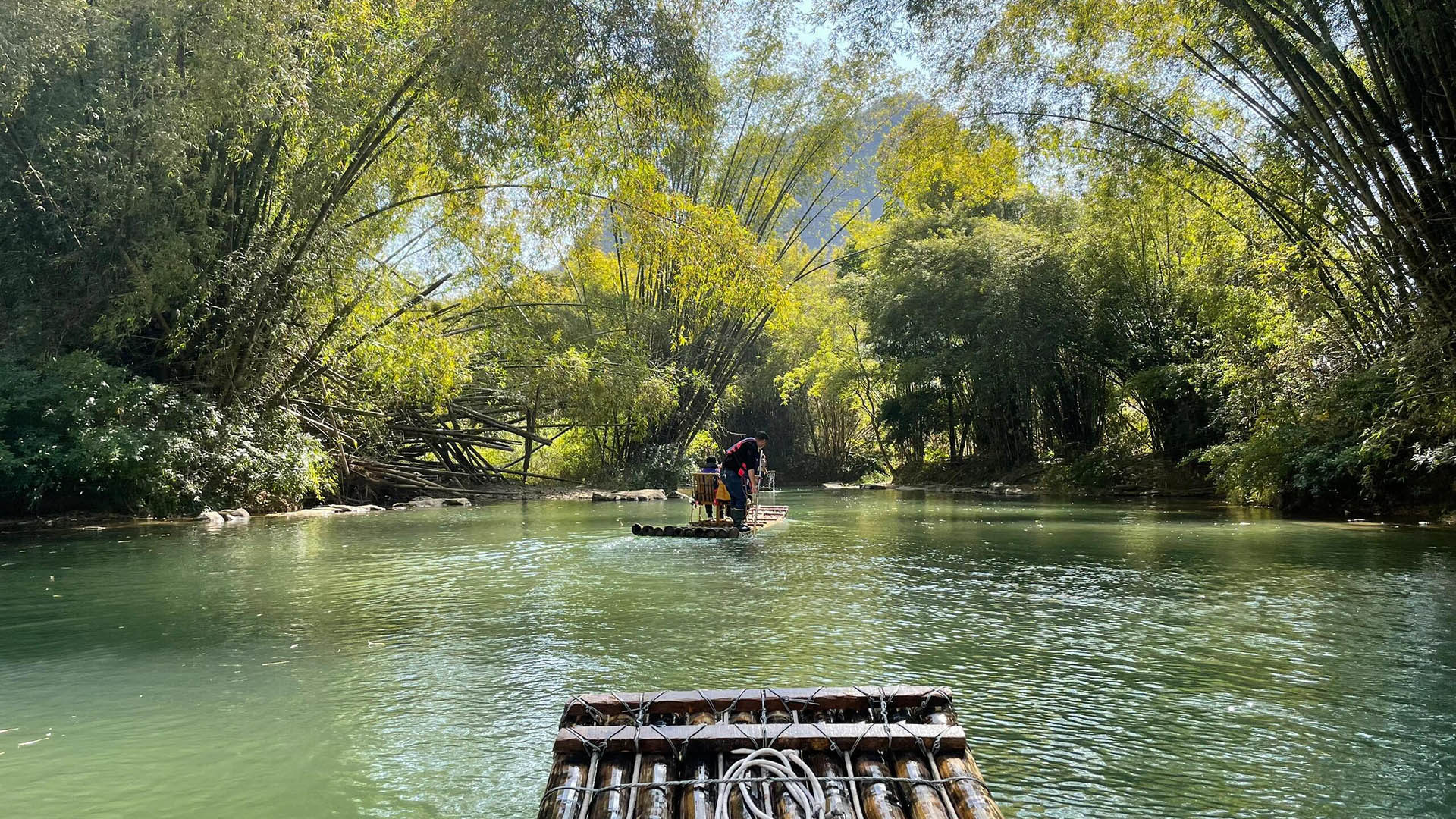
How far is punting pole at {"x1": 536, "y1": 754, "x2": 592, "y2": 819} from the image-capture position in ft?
7.26

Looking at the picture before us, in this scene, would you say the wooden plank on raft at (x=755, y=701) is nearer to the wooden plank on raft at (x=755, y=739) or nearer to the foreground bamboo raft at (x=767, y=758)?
the foreground bamboo raft at (x=767, y=758)

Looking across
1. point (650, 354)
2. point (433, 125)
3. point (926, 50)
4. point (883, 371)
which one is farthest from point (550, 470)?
point (926, 50)

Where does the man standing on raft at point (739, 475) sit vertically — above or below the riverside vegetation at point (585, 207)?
below

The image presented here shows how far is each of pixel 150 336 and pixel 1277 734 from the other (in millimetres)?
12456

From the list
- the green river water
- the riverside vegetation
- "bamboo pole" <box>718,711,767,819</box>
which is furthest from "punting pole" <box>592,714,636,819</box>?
the riverside vegetation

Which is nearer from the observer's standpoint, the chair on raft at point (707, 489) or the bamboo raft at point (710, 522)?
the bamboo raft at point (710, 522)

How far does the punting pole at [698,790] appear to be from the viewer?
7.43 feet

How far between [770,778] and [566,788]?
0.51 m

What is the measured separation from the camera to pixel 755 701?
9.35ft

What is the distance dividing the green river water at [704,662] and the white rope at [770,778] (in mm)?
656

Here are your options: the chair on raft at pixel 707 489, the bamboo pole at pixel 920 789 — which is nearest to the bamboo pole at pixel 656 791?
the bamboo pole at pixel 920 789

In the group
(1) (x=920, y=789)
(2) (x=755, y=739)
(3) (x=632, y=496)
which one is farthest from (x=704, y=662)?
(3) (x=632, y=496)

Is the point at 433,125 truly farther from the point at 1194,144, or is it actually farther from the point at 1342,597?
the point at 1342,597

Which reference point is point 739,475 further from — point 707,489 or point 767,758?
point 767,758
